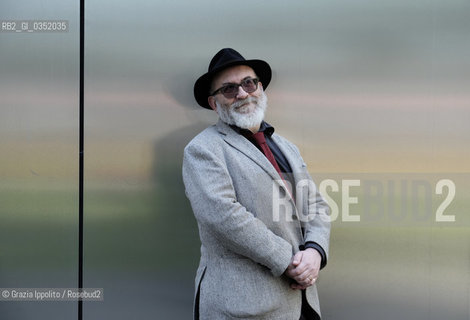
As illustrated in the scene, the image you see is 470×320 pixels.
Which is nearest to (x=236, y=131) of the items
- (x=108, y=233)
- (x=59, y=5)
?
(x=108, y=233)

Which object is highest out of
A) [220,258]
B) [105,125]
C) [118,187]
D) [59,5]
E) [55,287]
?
[59,5]

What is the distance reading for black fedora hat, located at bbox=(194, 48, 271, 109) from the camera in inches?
62.0

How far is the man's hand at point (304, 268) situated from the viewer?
1.41 meters

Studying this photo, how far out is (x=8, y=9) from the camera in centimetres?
207

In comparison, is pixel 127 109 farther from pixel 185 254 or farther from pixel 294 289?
pixel 294 289

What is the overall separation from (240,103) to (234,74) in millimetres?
129

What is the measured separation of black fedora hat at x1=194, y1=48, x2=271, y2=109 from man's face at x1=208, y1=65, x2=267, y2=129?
0.11ft

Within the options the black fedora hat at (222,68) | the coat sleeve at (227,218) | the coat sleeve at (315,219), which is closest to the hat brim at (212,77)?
the black fedora hat at (222,68)

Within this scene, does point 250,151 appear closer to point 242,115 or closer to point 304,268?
point 242,115

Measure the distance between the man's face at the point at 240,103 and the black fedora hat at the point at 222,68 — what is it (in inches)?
1.3

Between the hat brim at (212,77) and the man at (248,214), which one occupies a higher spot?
the hat brim at (212,77)

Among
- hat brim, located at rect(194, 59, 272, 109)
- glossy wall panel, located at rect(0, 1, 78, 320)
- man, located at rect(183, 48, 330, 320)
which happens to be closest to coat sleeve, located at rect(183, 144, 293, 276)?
man, located at rect(183, 48, 330, 320)

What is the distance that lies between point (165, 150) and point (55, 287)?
35.9 inches

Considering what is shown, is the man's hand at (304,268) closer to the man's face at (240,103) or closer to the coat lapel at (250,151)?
the coat lapel at (250,151)
